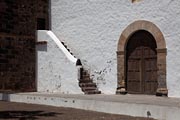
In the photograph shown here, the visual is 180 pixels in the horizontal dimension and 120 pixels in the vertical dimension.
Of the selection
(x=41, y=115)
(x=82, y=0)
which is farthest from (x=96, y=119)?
(x=82, y=0)

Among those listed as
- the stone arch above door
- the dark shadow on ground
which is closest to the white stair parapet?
the stone arch above door

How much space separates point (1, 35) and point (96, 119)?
23.4ft

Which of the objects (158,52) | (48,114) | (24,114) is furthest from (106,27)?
(24,114)

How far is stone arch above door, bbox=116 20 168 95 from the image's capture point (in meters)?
11.9

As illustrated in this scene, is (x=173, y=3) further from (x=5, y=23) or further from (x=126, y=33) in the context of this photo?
(x=5, y=23)

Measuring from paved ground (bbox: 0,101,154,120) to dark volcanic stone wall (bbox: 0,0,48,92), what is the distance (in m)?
3.50

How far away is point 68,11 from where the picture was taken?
14984 mm

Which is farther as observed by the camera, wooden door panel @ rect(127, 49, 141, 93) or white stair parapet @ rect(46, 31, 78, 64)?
white stair parapet @ rect(46, 31, 78, 64)

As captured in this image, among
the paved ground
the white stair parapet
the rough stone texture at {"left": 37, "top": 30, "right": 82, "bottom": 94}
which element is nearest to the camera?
the paved ground

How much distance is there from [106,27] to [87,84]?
225 cm

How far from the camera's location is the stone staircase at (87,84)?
13.4 m

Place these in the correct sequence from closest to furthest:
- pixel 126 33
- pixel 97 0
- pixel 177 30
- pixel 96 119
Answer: pixel 96 119 < pixel 177 30 < pixel 126 33 < pixel 97 0

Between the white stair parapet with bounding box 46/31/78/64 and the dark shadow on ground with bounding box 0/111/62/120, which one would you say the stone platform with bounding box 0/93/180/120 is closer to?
the dark shadow on ground with bounding box 0/111/62/120

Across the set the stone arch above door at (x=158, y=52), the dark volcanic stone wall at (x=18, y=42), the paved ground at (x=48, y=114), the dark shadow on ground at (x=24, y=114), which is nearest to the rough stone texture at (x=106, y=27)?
the stone arch above door at (x=158, y=52)
